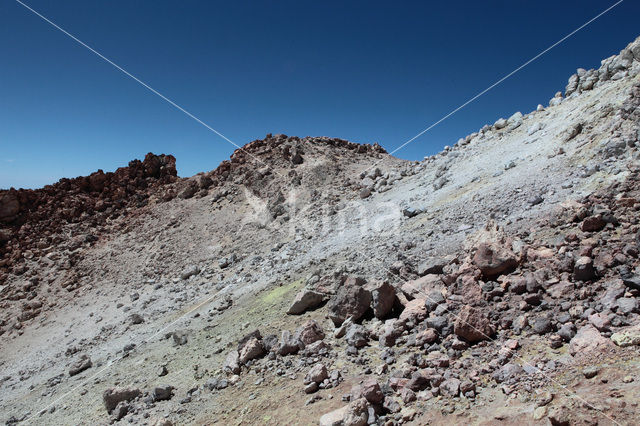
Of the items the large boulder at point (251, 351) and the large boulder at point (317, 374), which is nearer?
the large boulder at point (317, 374)

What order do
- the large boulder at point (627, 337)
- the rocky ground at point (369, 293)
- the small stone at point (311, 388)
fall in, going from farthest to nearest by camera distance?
the small stone at point (311, 388) → the rocky ground at point (369, 293) → the large boulder at point (627, 337)

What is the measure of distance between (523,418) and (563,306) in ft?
6.59

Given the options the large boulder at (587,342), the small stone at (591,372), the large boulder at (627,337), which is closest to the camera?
the small stone at (591,372)

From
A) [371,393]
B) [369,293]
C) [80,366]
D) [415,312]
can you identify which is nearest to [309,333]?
[369,293]

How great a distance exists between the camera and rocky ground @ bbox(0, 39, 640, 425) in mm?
4383

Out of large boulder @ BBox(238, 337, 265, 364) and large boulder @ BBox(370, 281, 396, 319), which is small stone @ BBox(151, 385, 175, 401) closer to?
large boulder @ BBox(238, 337, 265, 364)

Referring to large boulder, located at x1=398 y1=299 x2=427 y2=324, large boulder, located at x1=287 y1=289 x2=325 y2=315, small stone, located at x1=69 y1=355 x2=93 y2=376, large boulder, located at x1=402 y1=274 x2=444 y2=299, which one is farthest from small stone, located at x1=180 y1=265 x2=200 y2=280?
large boulder, located at x1=398 y1=299 x2=427 y2=324

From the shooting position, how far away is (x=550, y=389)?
3.76m

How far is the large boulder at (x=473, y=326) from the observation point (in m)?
5.05

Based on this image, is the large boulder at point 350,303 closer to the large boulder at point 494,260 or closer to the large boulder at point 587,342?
the large boulder at point 494,260

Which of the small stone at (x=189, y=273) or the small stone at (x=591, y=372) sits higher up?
the small stone at (x=189, y=273)

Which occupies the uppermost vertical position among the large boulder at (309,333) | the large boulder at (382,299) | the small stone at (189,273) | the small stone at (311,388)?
the small stone at (189,273)

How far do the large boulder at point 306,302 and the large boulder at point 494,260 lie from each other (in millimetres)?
3441

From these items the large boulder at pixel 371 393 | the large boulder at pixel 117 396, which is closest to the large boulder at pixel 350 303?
the large boulder at pixel 371 393
